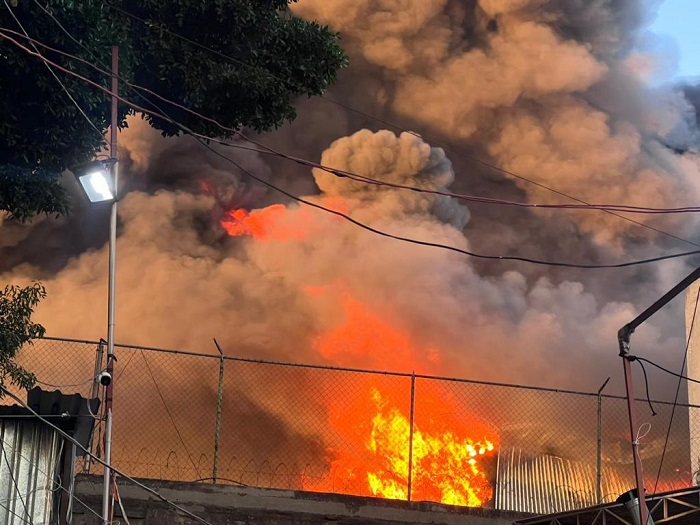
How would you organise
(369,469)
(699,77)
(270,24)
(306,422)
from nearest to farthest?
1. (270,24)
2. (369,469)
3. (306,422)
4. (699,77)

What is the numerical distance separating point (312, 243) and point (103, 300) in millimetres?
5383

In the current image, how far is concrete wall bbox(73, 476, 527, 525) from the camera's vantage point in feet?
37.4

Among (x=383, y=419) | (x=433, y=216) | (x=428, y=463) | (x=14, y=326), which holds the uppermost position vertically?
(x=433, y=216)

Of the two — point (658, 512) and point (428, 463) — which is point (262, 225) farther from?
point (658, 512)

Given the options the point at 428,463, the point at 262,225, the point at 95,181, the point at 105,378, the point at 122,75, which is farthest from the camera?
the point at 262,225

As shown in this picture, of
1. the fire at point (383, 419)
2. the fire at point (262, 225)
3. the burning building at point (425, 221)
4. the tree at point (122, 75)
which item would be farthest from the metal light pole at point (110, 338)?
the fire at point (262, 225)

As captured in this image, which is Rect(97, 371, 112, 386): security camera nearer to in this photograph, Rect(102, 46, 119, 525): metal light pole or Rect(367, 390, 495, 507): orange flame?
Rect(102, 46, 119, 525): metal light pole

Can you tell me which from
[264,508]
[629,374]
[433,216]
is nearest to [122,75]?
[264,508]

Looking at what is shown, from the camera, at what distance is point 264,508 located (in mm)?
11906

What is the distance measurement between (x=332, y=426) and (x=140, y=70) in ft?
30.7

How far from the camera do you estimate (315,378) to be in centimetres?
1956

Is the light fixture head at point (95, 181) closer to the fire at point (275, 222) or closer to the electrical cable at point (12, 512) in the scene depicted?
the electrical cable at point (12, 512)

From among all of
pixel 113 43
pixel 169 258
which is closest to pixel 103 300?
pixel 169 258

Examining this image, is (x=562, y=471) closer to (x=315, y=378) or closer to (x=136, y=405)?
(x=315, y=378)
